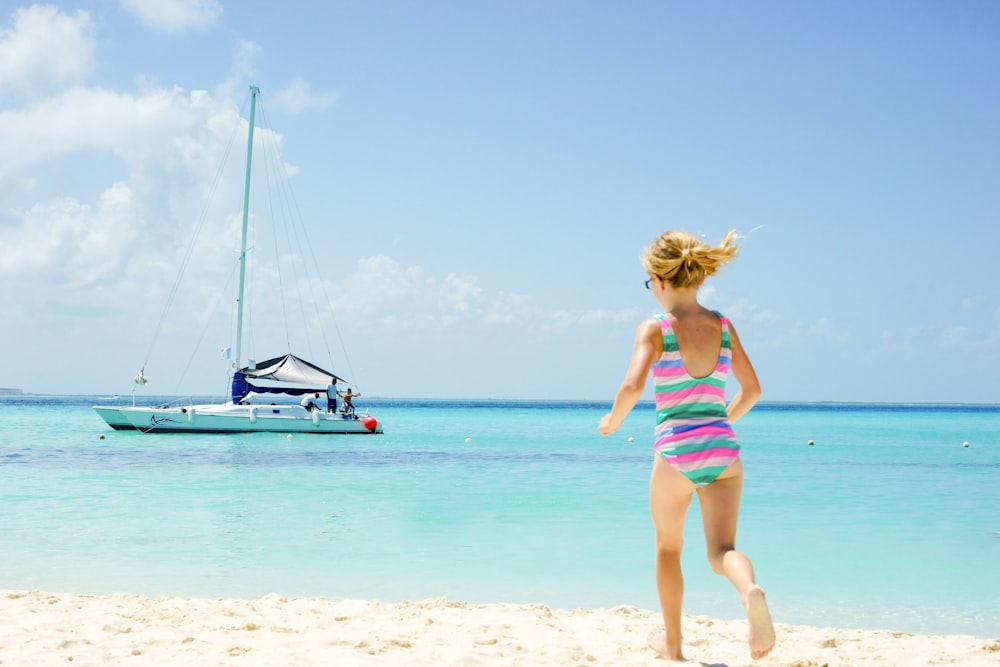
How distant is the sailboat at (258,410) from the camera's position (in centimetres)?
3173

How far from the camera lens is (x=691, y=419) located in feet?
12.7

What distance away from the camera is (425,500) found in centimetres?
1471

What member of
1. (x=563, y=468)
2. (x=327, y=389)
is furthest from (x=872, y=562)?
(x=327, y=389)

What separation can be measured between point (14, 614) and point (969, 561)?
9186 mm

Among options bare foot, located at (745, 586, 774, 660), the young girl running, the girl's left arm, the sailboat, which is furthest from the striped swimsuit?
the sailboat

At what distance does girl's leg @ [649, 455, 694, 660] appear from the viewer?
398cm

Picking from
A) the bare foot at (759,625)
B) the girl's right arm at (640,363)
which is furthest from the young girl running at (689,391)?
the bare foot at (759,625)

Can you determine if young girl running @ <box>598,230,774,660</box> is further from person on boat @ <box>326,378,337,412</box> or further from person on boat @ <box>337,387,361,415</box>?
person on boat @ <box>337,387,361,415</box>

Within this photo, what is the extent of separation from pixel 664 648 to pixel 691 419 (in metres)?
1.51

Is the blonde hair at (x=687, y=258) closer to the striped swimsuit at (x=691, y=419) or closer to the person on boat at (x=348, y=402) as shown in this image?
the striped swimsuit at (x=691, y=419)

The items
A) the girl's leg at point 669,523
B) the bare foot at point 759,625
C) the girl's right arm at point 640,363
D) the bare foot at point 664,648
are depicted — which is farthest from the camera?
the bare foot at point 664,648

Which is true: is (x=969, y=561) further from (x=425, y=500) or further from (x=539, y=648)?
(x=425, y=500)

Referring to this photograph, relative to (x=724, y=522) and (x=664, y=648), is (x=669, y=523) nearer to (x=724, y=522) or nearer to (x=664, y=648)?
(x=724, y=522)

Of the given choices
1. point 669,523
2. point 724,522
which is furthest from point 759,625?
point 669,523
